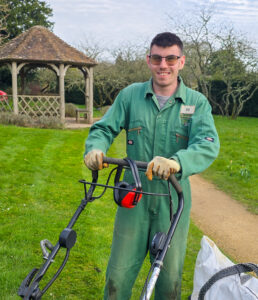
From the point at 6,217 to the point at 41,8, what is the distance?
1103 inches

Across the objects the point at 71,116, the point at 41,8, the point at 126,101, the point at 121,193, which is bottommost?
the point at 71,116

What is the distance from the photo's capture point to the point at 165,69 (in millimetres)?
2518

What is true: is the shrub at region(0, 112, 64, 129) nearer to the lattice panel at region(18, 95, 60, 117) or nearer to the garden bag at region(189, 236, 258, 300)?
the lattice panel at region(18, 95, 60, 117)

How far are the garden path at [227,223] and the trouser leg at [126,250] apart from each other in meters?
2.57

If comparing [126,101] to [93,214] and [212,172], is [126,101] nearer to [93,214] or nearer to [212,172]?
[93,214]

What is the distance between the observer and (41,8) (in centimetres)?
3045

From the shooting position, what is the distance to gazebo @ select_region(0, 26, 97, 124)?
16969 millimetres

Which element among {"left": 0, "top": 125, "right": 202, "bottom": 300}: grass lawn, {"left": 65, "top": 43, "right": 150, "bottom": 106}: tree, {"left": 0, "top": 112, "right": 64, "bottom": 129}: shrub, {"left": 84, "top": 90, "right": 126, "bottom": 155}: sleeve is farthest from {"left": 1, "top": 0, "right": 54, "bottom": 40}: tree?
{"left": 84, "top": 90, "right": 126, "bottom": 155}: sleeve

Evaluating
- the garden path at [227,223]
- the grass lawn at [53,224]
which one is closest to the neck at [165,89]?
the grass lawn at [53,224]

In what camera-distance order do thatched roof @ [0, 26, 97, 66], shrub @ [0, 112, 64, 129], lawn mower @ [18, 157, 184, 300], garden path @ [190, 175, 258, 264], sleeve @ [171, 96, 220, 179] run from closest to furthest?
lawn mower @ [18, 157, 184, 300] < sleeve @ [171, 96, 220, 179] < garden path @ [190, 175, 258, 264] < shrub @ [0, 112, 64, 129] < thatched roof @ [0, 26, 97, 66]

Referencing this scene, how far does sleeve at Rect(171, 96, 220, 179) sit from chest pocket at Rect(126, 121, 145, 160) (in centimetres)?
33

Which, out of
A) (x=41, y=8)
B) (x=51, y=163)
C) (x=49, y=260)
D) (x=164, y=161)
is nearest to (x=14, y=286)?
(x=49, y=260)

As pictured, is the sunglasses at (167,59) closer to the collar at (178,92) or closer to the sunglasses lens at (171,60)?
the sunglasses lens at (171,60)

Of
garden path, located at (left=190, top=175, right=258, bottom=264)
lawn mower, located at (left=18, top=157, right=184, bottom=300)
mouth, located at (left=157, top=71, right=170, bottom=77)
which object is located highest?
mouth, located at (left=157, top=71, right=170, bottom=77)
